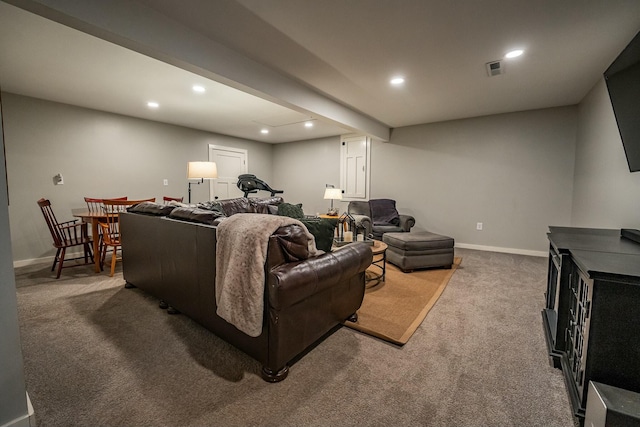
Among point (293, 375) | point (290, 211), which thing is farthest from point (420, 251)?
point (293, 375)

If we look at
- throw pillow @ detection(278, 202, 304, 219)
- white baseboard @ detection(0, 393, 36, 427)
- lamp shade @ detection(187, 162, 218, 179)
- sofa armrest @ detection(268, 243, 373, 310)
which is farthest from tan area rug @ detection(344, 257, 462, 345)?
lamp shade @ detection(187, 162, 218, 179)

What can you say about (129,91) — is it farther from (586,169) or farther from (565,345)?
(586,169)

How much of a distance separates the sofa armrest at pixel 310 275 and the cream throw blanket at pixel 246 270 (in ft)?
0.27

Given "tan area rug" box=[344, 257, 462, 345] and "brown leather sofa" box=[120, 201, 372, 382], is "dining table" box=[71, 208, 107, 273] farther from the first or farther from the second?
"tan area rug" box=[344, 257, 462, 345]

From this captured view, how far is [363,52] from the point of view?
2.44 metres

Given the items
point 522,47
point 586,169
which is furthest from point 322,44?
point 586,169

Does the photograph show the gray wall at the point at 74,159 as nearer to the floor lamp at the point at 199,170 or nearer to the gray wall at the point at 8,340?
the floor lamp at the point at 199,170

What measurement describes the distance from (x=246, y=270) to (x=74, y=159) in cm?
435

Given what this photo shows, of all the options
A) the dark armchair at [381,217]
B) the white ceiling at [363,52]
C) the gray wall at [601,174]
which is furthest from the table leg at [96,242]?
the gray wall at [601,174]

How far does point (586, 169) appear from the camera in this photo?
3.31 metres

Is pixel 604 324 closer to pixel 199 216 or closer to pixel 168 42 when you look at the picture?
pixel 199 216

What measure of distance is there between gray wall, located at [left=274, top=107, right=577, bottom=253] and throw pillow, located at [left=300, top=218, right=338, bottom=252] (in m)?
3.77

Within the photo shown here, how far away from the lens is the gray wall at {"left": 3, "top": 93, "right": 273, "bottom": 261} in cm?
359

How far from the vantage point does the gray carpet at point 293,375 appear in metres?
1.24
